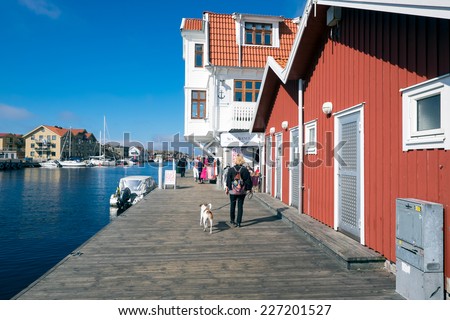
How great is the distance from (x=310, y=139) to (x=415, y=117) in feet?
14.2

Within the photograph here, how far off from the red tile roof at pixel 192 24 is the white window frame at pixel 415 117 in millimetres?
18749

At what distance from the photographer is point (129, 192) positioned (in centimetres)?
2030

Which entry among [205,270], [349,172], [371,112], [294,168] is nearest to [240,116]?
[294,168]

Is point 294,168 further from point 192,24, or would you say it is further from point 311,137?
point 192,24

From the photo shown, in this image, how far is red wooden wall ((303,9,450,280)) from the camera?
396 cm

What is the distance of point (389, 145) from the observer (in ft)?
16.3

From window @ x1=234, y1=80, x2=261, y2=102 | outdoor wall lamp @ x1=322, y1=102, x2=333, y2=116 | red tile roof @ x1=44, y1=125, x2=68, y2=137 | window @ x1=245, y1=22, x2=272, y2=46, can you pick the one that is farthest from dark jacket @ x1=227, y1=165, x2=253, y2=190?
red tile roof @ x1=44, y1=125, x2=68, y2=137

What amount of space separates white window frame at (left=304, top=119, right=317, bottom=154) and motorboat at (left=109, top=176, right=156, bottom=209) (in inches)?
541

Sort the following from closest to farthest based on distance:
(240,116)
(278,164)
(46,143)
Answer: (278,164) → (240,116) → (46,143)

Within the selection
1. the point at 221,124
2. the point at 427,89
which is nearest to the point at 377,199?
the point at 427,89

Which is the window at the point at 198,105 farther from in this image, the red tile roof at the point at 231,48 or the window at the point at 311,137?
the window at the point at 311,137

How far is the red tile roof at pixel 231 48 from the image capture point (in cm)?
1866

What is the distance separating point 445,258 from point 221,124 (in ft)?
51.2

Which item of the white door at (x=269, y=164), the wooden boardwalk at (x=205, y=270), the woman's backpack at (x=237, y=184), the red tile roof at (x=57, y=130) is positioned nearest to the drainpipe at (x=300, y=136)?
the wooden boardwalk at (x=205, y=270)
